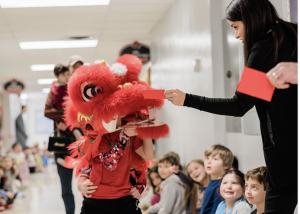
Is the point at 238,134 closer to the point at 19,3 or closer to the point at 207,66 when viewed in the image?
the point at 207,66

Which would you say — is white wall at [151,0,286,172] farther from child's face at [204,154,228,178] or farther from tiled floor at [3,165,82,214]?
tiled floor at [3,165,82,214]

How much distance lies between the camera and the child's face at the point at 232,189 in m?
2.46

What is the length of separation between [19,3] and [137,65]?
10.7 ft

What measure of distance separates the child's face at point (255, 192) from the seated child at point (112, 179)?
675 millimetres

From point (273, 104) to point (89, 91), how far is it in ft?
3.32

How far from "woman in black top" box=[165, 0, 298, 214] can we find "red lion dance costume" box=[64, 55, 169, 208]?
0.54 m

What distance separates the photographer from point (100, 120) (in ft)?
6.47

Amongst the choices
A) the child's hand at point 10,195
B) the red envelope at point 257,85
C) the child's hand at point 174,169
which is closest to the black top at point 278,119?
the red envelope at point 257,85

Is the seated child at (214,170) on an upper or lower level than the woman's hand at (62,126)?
lower

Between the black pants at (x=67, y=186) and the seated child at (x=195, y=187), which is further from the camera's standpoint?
the seated child at (x=195, y=187)

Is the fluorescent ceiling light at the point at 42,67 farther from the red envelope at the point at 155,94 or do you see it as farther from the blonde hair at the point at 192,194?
the red envelope at the point at 155,94

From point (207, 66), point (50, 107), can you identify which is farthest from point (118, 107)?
point (207, 66)

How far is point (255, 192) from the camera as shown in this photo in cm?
217

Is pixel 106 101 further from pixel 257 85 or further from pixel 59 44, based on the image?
pixel 59 44
